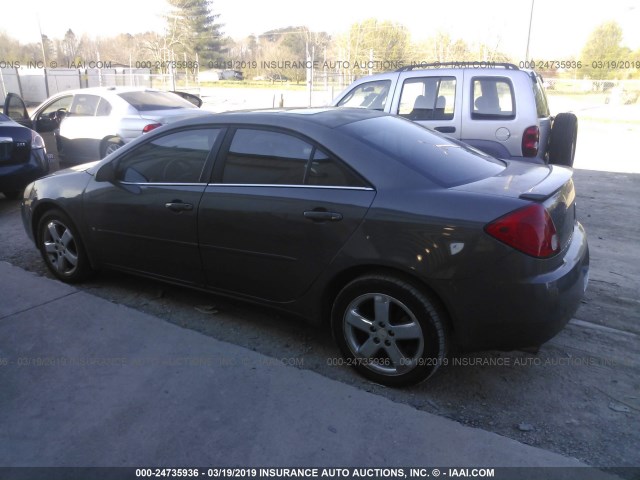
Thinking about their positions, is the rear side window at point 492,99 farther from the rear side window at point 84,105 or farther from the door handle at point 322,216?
the rear side window at point 84,105

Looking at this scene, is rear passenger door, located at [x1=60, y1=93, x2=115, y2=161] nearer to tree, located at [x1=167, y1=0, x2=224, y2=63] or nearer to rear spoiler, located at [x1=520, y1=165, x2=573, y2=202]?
rear spoiler, located at [x1=520, y1=165, x2=573, y2=202]

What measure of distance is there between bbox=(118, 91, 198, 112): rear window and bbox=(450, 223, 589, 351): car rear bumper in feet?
24.5

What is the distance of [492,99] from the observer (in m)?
→ 6.44

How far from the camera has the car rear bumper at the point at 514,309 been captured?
262 centimetres

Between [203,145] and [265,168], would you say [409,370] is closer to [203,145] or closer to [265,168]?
[265,168]

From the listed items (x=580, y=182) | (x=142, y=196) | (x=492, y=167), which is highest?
(x=492, y=167)

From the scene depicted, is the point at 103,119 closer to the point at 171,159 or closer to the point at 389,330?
the point at 171,159

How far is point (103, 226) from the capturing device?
4.12 m

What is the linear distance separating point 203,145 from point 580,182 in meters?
7.40

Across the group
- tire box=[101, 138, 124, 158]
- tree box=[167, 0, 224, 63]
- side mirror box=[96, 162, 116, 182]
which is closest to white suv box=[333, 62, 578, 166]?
side mirror box=[96, 162, 116, 182]

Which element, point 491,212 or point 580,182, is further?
point 580,182

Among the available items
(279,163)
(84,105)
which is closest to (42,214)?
(279,163)

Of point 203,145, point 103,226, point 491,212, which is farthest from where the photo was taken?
point 103,226

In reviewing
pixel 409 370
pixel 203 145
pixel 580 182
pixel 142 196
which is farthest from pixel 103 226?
pixel 580 182
